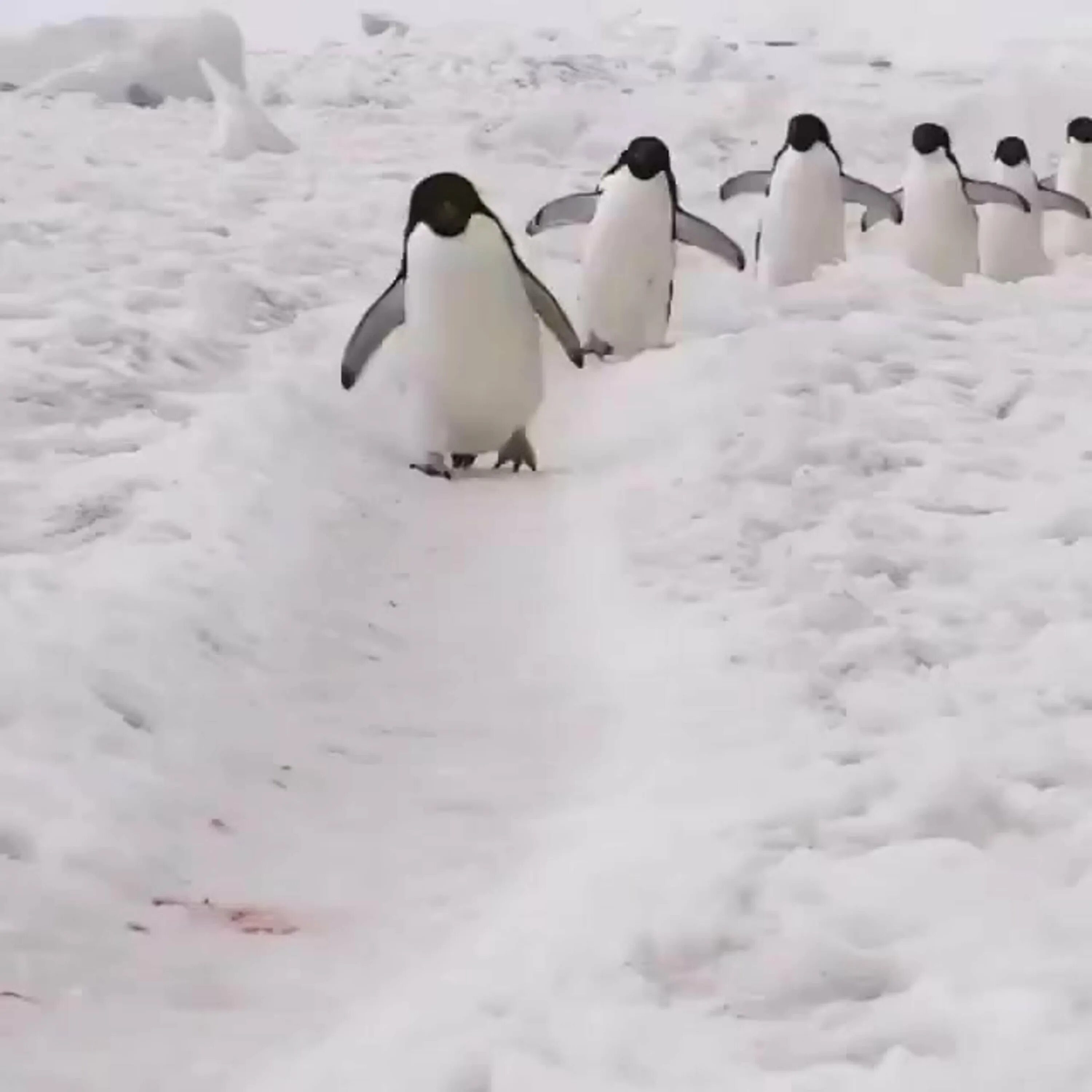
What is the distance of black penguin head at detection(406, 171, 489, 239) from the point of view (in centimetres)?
414

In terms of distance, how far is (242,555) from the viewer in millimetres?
2957

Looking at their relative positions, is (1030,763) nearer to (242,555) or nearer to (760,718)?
(760,718)

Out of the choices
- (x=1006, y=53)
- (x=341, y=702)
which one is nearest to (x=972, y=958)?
(x=341, y=702)

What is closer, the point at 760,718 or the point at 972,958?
the point at 972,958

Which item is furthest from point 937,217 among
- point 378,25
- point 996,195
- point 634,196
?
point 378,25

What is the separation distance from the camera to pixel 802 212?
21.3 ft

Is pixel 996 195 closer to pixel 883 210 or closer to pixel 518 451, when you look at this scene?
pixel 883 210

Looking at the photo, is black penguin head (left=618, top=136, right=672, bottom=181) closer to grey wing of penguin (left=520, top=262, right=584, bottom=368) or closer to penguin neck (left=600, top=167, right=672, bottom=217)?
penguin neck (left=600, top=167, right=672, bottom=217)

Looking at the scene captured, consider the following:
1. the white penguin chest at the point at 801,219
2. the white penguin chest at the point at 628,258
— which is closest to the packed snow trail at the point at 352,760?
the white penguin chest at the point at 628,258

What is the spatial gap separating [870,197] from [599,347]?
6.84 feet

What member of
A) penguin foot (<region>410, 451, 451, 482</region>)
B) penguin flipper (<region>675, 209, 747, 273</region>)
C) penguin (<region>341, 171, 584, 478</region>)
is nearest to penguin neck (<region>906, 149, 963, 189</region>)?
penguin flipper (<region>675, 209, 747, 273</region>)

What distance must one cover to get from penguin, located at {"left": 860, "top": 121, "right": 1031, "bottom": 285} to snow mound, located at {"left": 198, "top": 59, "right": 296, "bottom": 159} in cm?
402

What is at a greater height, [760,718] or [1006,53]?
[1006,53]

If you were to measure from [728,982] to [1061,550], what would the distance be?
173 cm
